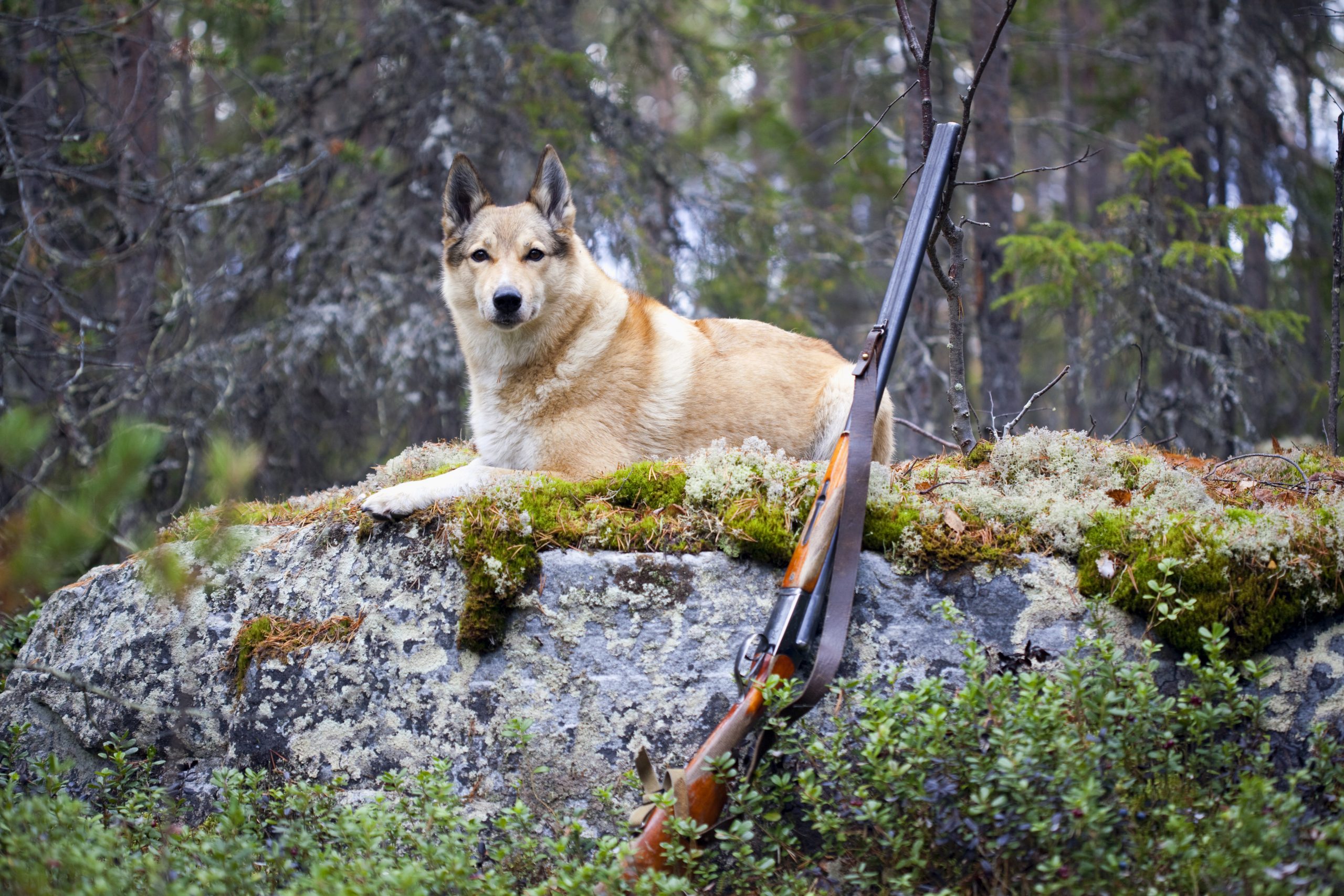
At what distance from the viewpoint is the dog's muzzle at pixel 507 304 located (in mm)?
4664

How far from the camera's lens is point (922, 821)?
8.68 feet

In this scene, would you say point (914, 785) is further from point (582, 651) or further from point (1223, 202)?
point (1223, 202)

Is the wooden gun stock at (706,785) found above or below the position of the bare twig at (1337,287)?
below

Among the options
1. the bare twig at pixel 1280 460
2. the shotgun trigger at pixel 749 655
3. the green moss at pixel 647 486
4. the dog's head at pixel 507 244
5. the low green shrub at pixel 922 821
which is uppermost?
the dog's head at pixel 507 244

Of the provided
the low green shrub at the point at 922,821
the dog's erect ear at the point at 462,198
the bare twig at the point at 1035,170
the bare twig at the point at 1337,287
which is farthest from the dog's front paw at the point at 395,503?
the bare twig at the point at 1337,287

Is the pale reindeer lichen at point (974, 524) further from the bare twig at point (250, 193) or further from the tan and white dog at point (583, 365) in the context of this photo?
the bare twig at point (250, 193)

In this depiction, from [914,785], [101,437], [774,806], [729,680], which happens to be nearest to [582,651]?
[729,680]

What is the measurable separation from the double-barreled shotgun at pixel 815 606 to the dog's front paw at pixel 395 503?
1529 millimetres

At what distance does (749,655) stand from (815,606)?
0.30 metres

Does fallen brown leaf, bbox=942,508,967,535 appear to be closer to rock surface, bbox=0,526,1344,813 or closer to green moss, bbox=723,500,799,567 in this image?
rock surface, bbox=0,526,1344,813

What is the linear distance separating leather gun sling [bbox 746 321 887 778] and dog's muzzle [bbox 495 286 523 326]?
6.16 feet

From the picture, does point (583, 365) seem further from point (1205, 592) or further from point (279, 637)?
point (1205, 592)

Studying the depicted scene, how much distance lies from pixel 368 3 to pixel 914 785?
41.5 feet

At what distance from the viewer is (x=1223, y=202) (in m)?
10.6
